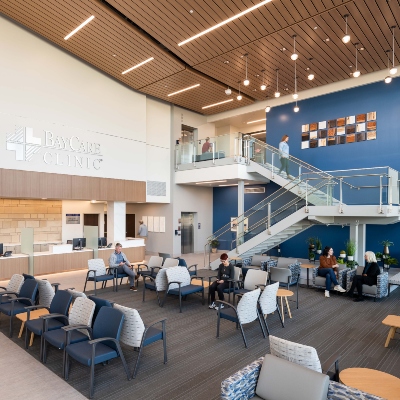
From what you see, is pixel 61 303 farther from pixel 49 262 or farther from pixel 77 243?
pixel 77 243

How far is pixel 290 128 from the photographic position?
567 inches

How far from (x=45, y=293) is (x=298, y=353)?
4.75 m

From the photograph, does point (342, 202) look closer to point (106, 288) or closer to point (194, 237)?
point (106, 288)

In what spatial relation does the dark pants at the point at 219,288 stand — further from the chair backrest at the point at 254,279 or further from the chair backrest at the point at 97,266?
the chair backrest at the point at 97,266

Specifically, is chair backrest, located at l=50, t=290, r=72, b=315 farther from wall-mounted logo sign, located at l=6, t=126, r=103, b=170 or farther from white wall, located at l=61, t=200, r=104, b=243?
white wall, located at l=61, t=200, r=104, b=243

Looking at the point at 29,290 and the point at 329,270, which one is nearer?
the point at 29,290

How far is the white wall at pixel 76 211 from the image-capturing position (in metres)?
14.5

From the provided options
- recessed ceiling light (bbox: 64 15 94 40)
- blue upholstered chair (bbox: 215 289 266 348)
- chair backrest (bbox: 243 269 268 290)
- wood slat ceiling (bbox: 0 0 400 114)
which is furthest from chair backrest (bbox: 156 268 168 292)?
recessed ceiling light (bbox: 64 15 94 40)

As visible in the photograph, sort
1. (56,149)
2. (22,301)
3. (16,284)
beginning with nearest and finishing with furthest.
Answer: (22,301)
(16,284)
(56,149)

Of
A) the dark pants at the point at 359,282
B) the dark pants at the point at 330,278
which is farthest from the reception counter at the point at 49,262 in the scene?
the dark pants at the point at 359,282

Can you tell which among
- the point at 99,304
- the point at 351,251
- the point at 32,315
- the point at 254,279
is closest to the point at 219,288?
the point at 254,279

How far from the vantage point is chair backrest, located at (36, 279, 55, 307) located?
584cm

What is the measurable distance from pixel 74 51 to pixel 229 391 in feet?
39.2

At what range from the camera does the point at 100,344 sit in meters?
4.20
